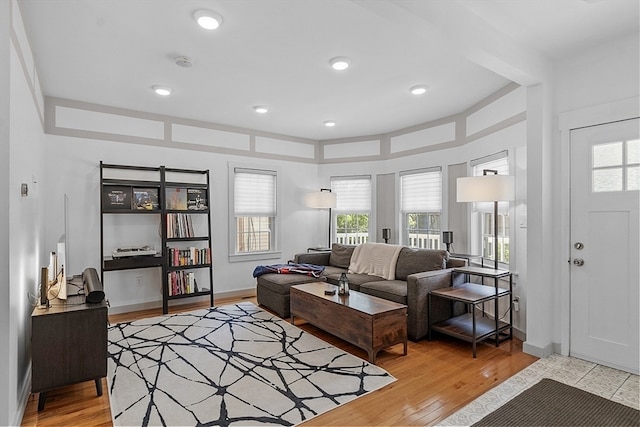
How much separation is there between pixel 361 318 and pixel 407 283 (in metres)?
0.88

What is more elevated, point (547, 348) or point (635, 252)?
point (635, 252)

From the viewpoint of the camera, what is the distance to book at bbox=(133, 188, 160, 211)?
454 centimetres

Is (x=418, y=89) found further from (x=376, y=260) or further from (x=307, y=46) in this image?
(x=376, y=260)

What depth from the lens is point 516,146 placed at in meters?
3.65

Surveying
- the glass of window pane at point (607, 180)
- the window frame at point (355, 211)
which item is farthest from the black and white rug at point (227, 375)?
the window frame at point (355, 211)

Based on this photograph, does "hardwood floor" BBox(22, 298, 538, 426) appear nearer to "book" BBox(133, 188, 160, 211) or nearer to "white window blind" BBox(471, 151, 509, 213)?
"white window blind" BBox(471, 151, 509, 213)

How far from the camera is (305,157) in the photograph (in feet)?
20.7

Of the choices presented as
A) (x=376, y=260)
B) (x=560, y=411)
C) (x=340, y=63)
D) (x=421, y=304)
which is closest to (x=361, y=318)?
(x=421, y=304)

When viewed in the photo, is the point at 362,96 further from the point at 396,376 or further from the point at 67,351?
the point at 67,351

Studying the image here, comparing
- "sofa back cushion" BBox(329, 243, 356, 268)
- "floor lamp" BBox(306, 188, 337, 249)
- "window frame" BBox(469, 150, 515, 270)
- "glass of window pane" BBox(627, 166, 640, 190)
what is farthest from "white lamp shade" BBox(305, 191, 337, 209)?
"glass of window pane" BBox(627, 166, 640, 190)

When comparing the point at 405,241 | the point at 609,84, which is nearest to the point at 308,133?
the point at 405,241

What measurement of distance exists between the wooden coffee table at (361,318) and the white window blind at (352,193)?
263 centimetres

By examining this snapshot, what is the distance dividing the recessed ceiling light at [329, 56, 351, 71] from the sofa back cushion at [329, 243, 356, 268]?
8.97 feet

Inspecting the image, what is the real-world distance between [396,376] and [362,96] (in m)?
2.98
